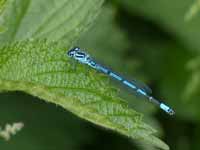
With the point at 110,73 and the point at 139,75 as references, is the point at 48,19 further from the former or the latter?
the point at 139,75

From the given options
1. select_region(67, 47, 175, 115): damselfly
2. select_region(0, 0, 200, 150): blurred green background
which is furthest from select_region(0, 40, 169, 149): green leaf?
select_region(0, 0, 200, 150): blurred green background

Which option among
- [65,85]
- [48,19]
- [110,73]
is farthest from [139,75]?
[65,85]

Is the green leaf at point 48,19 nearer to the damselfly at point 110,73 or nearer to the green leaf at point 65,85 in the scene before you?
the damselfly at point 110,73

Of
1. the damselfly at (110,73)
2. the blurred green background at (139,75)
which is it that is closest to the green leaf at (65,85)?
the damselfly at (110,73)

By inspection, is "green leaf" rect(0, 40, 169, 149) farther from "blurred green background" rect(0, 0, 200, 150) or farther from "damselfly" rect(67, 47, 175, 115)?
"blurred green background" rect(0, 0, 200, 150)

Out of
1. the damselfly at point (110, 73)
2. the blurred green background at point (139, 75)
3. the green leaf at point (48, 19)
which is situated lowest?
the damselfly at point (110, 73)

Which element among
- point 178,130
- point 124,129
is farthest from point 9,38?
point 178,130

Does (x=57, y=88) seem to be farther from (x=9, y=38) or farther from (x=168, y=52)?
(x=168, y=52)
